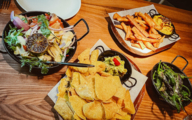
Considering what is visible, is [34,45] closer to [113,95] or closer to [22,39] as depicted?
[22,39]

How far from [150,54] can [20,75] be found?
1.69 metres

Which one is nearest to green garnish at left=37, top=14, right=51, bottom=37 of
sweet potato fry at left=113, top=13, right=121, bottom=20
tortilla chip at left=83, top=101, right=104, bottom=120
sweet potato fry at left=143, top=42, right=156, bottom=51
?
tortilla chip at left=83, top=101, right=104, bottom=120

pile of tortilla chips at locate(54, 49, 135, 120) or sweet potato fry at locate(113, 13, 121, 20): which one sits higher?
sweet potato fry at locate(113, 13, 121, 20)

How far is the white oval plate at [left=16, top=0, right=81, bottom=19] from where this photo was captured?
172cm

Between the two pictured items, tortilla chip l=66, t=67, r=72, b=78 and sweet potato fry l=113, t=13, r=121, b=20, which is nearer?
tortilla chip l=66, t=67, r=72, b=78

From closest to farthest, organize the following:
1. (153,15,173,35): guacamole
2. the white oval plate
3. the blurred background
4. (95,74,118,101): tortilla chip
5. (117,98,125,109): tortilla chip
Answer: (95,74,118,101): tortilla chip
(117,98,125,109): tortilla chip
the white oval plate
(153,15,173,35): guacamole
the blurred background

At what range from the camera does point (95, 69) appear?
54.3 inches

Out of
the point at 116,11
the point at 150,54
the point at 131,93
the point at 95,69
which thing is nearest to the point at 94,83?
the point at 95,69

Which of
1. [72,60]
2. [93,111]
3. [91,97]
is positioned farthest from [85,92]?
[72,60]

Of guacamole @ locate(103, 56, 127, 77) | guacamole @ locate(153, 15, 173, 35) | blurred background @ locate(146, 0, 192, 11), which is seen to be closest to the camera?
guacamole @ locate(103, 56, 127, 77)

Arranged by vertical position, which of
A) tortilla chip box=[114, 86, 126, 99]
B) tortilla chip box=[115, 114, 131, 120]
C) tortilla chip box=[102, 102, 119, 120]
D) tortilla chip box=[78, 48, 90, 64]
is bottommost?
tortilla chip box=[115, 114, 131, 120]

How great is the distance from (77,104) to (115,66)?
60 centimetres

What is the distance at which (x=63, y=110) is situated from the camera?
3.86 ft

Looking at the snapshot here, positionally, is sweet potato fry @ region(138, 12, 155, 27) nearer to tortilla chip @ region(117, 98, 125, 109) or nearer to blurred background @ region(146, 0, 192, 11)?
tortilla chip @ region(117, 98, 125, 109)
